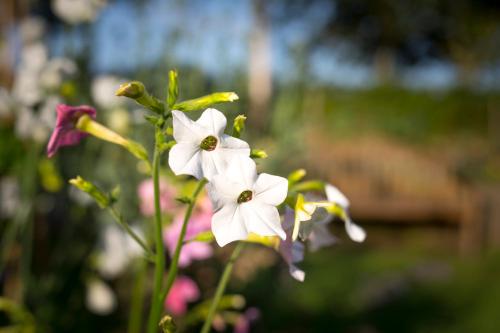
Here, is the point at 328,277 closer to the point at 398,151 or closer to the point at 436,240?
the point at 436,240

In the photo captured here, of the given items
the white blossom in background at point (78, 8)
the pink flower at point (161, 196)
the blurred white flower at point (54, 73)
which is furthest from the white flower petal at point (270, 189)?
the white blossom in background at point (78, 8)

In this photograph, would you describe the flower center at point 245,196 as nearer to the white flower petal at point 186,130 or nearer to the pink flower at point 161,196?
the white flower petal at point 186,130

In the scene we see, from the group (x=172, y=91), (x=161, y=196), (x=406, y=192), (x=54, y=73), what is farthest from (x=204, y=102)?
(x=406, y=192)

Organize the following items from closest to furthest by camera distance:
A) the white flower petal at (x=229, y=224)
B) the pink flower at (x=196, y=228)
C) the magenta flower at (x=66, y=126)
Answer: the white flower petal at (x=229, y=224), the magenta flower at (x=66, y=126), the pink flower at (x=196, y=228)

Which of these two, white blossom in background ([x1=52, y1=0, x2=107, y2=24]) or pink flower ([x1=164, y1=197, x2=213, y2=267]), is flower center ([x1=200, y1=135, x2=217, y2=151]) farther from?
white blossom in background ([x1=52, y1=0, x2=107, y2=24])

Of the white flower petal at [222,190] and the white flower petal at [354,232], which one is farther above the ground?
the white flower petal at [222,190]

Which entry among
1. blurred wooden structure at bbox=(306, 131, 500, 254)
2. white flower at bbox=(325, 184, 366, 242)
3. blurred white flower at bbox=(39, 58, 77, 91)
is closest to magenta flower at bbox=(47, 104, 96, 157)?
white flower at bbox=(325, 184, 366, 242)

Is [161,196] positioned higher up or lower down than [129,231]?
lower down

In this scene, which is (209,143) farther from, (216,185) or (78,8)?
(78,8)
